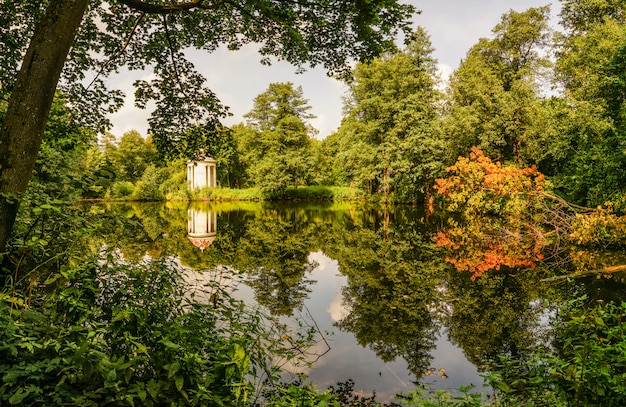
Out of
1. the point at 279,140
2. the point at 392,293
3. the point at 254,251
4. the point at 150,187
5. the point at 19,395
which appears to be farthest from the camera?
the point at 150,187

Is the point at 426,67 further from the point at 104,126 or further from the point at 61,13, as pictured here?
the point at 61,13

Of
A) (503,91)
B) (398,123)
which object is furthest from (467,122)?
(398,123)

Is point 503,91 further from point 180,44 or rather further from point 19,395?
point 19,395

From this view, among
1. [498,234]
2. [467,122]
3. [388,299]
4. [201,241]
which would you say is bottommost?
[388,299]

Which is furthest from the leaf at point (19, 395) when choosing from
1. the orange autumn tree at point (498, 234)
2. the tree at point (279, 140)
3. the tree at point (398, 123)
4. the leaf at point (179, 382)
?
the tree at point (279, 140)

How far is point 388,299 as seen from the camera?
6.61 meters

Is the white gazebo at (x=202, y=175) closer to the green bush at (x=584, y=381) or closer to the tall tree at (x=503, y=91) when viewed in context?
the tall tree at (x=503, y=91)

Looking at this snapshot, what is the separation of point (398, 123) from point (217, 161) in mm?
20521

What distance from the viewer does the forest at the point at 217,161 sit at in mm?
2479

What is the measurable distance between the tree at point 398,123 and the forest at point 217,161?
2.64 metres

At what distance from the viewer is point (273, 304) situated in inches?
252

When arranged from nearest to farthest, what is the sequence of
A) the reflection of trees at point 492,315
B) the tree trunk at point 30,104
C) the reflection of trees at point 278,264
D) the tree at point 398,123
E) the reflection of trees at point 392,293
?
1. the tree trunk at point 30,104
2. the reflection of trees at point 492,315
3. the reflection of trees at point 392,293
4. the reflection of trees at point 278,264
5. the tree at point 398,123

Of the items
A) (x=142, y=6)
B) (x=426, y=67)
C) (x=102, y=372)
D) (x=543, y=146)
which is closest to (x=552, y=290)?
(x=102, y=372)

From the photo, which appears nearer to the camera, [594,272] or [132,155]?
[594,272]
